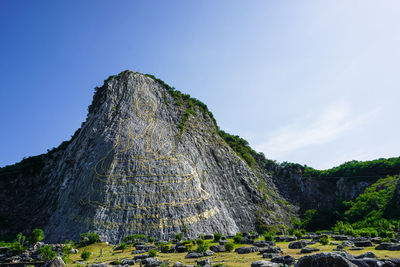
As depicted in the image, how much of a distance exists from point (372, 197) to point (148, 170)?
107ft

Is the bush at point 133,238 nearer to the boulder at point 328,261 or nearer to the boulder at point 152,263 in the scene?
the boulder at point 152,263

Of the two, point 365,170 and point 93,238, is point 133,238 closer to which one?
point 93,238

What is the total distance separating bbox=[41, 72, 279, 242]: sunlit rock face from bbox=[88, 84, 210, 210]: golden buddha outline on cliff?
0.37 feet

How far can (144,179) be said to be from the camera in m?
31.9

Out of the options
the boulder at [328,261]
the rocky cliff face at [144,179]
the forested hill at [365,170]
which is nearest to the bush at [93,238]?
the rocky cliff face at [144,179]

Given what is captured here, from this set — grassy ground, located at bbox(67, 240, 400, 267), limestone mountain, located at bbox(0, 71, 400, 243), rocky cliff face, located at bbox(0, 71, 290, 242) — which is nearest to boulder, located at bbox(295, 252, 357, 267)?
grassy ground, located at bbox(67, 240, 400, 267)

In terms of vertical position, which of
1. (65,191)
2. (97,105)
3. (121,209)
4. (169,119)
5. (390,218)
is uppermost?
(97,105)

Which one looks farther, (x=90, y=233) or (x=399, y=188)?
(x=399, y=188)

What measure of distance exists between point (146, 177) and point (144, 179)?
37 centimetres

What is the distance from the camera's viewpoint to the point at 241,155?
51406mm

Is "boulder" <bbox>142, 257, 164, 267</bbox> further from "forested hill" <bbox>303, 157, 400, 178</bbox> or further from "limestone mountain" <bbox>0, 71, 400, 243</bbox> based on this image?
"forested hill" <bbox>303, 157, 400, 178</bbox>

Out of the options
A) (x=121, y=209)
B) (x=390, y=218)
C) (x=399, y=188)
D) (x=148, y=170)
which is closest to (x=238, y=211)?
(x=148, y=170)

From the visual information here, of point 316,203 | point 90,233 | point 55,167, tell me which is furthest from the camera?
point 316,203

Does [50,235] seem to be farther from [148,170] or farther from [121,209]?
[148,170]
